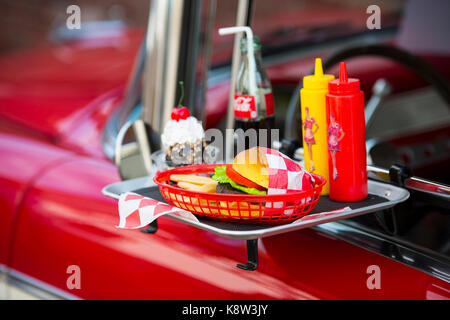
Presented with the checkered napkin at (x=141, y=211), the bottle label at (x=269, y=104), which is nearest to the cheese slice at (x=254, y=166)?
the checkered napkin at (x=141, y=211)

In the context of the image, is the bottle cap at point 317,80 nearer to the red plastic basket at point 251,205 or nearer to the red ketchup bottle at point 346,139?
the red ketchup bottle at point 346,139

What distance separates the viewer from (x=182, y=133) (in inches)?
43.7

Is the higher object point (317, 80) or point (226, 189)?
point (317, 80)

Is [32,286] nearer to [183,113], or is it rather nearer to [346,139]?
[183,113]

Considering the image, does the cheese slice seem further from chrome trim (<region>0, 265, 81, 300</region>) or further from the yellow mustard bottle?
chrome trim (<region>0, 265, 81, 300</region>)

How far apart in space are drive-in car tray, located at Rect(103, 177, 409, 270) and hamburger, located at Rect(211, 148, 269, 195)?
57mm

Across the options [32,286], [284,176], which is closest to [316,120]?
[284,176]

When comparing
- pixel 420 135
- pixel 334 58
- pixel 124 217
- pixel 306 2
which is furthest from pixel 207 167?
pixel 306 2

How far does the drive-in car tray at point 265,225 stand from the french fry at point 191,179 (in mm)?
43

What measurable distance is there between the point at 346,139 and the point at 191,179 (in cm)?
26

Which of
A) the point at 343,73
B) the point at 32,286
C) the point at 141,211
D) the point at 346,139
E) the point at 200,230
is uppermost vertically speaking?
the point at 343,73

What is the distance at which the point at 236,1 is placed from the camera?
4.62 feet

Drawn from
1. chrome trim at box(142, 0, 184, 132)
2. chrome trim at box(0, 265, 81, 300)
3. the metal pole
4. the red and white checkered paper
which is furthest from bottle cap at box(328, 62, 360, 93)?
chrome trim at box(0, 265, 81, 300)
